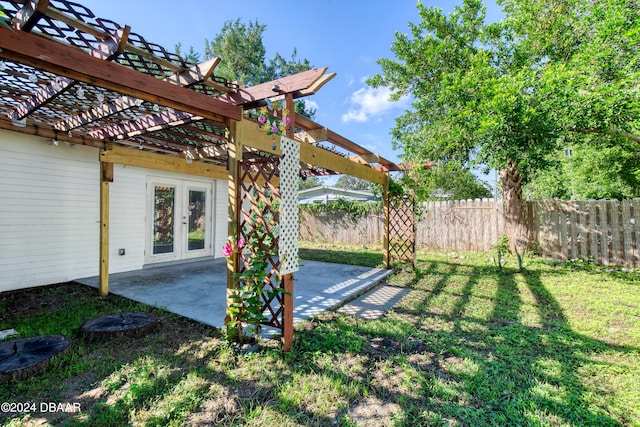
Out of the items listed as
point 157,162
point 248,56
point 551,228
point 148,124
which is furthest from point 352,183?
point 148,124

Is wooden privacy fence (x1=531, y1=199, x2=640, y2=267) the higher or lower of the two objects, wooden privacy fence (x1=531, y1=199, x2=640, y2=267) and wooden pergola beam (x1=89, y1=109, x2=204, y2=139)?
the lower

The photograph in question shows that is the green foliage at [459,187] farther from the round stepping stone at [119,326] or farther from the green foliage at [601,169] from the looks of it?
the round stepping stone at [119,326]

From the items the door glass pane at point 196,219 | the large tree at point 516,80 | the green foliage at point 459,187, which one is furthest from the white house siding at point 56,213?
the green foliage at point 459,187

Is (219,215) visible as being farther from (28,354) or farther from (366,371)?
(366,371)

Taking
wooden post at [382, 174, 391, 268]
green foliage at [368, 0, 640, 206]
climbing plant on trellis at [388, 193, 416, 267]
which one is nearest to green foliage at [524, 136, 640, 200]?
green foliage at [368, 0, 640, 206]

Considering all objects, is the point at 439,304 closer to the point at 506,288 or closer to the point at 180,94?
the point at 506,288

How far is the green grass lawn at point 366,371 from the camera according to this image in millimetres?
1834

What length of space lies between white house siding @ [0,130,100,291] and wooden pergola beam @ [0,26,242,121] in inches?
151

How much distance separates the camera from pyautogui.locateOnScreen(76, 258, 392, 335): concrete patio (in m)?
3.71

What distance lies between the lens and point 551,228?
274 inches

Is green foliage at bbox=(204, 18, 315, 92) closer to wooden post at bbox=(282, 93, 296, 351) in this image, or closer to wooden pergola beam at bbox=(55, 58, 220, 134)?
wooden pergola beam at bbox=(55, 58, 220, 134)

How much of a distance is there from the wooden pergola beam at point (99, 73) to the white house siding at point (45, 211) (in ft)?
12.6

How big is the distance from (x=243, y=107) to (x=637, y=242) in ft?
26.7

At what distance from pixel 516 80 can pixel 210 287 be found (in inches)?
257
